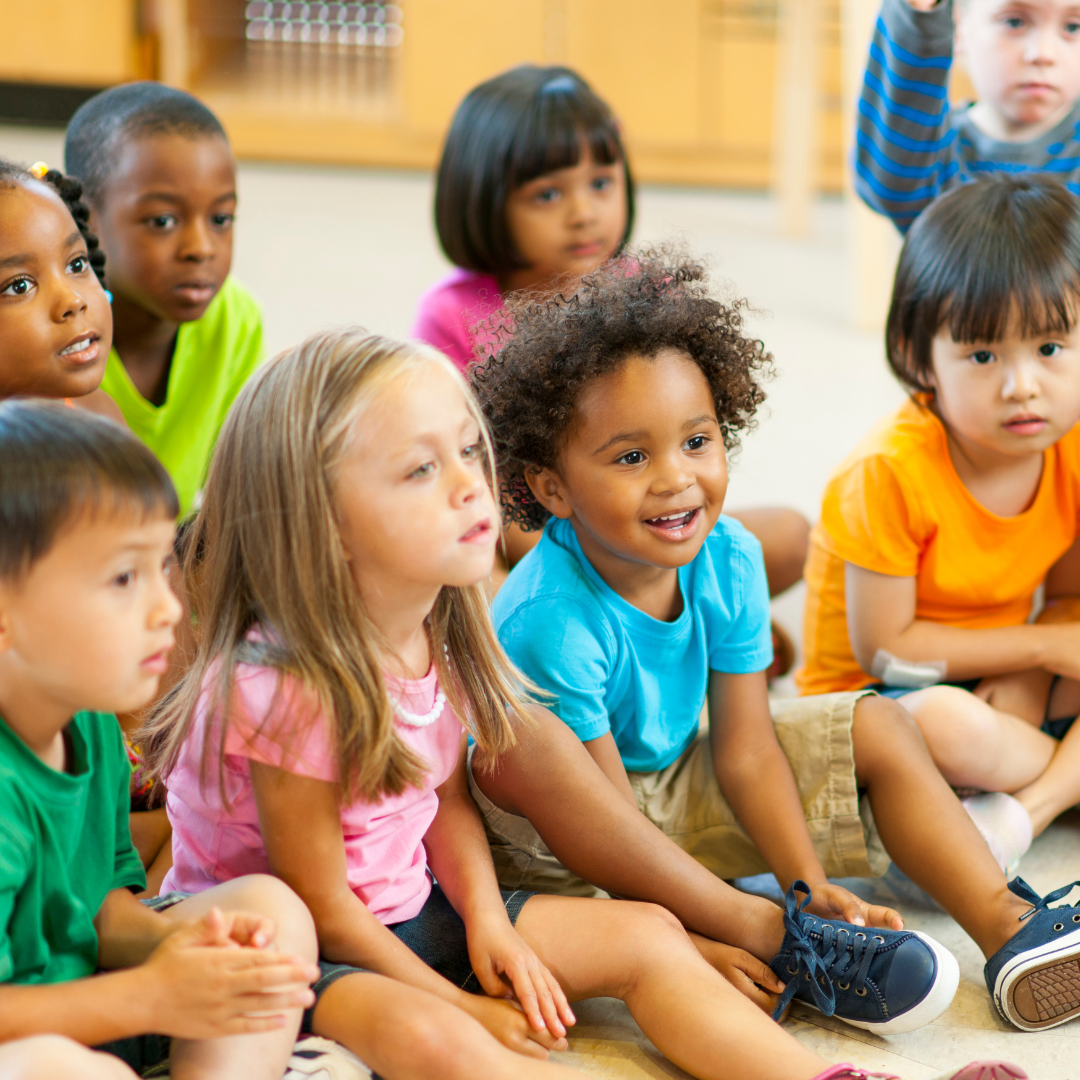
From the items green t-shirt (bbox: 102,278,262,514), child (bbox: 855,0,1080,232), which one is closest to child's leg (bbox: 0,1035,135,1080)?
green t-shirt (bbox: 102,278,262,514)

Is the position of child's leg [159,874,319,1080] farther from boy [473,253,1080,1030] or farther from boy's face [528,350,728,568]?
boy's face [528,350,728,568]

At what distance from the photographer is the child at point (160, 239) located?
1.43 metres

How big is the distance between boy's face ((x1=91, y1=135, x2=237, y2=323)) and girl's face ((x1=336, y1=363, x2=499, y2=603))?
2.22 ft

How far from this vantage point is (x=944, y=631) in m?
1.24

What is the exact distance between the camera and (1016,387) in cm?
116

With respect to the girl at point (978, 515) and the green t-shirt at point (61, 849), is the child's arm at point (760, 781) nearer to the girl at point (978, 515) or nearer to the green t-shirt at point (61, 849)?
the girl at point (978, 515)

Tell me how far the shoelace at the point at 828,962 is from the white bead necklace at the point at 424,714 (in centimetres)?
30

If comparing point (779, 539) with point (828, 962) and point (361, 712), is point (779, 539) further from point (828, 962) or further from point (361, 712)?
point (361, 712)

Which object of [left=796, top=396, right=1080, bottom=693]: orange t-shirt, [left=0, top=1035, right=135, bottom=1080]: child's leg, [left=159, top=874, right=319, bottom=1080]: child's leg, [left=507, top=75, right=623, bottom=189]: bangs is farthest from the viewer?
[left=507, top=75, right=623, bottom=189]: bangs

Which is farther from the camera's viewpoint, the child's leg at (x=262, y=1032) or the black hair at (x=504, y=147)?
the black hair at (x=504, y=147)

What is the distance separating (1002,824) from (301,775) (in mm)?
635

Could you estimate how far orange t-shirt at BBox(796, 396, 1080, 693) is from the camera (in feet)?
4.01

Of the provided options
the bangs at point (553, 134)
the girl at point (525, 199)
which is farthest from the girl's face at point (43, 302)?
the bangs at point (553, 134)

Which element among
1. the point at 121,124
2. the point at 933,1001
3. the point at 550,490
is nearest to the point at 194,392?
the point at 121,124
